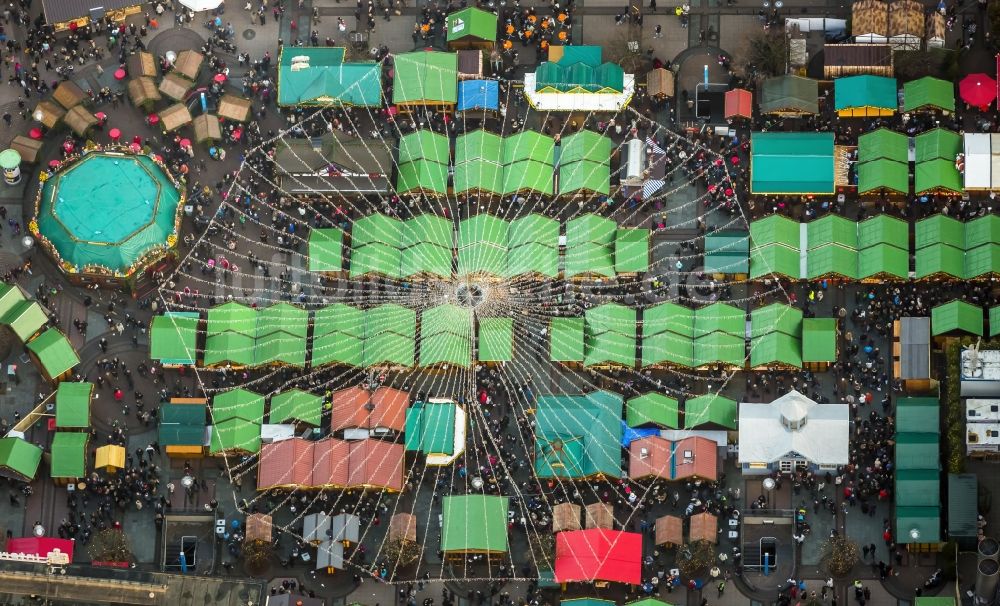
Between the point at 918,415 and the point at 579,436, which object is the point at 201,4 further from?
the point at 918,415

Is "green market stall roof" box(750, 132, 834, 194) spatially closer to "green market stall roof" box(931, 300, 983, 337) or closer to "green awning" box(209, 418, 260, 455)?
"green market stall roof" box(931, 300, 983, 337)

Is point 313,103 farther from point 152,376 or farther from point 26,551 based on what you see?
point 26,551

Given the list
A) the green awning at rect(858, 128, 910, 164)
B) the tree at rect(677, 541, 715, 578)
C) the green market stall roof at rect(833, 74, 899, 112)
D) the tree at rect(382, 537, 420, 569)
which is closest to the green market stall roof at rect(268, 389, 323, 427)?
the tree at rect(382, 537, 420, 569)

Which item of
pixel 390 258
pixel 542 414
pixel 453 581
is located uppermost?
pixel 390 258

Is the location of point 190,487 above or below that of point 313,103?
below

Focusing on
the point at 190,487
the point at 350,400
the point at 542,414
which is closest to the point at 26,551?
the point at 190,487

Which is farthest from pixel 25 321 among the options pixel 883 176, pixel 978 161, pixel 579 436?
pixel 978 161

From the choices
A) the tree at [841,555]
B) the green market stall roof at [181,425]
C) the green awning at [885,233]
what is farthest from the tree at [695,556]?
the green market stall roof at [181,425]
